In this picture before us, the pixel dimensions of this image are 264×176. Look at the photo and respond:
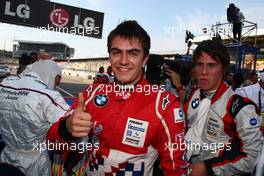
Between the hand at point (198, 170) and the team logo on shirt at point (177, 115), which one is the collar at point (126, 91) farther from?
the hand at point (198, 170)

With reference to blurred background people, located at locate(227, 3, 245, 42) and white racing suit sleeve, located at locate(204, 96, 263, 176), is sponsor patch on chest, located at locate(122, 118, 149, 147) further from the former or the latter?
blurred background people, located at locate(227, 3, 245, 42)

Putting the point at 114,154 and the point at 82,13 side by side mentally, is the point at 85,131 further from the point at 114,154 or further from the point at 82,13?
the point at 82,13

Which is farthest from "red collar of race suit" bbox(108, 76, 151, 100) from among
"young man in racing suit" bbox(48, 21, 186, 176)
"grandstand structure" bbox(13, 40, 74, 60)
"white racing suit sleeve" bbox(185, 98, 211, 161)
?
"grandstand structure" bbox(13, 40, 74, 60)

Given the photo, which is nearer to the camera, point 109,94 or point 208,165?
point 109,94

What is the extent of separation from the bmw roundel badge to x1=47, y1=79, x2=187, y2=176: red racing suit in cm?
2

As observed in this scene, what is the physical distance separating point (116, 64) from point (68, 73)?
44512mm

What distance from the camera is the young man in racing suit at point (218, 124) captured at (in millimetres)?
2277

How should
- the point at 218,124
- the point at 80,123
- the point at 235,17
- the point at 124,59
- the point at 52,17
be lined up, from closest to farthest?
the point at 80,123 → the point at 124,59 → the point at 218,124 → the point at 235,17 → the point at 52,17

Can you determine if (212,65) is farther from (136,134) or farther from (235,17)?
(235,17)

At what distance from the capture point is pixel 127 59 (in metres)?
2.04

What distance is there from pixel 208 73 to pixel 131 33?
79cm

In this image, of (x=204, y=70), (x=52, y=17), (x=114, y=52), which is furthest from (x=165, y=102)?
(x=52, y=17)

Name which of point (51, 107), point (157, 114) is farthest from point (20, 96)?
point (157, 114)

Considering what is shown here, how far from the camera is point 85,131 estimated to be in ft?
5.63
